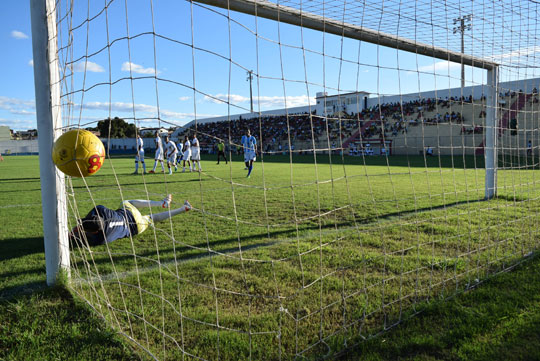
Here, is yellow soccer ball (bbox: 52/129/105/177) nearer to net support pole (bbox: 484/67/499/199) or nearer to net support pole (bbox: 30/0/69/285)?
net support pole (bbox: 30/0/69/285)

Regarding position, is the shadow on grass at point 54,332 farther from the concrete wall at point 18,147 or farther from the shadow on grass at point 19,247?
the concrete wall at point 18,147

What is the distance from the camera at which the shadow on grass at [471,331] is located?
214 cm

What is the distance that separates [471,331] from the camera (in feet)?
7.77

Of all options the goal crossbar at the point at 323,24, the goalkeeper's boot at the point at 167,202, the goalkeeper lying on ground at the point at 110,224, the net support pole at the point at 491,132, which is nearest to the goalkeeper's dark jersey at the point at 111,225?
the goalkeeper lying on ground at the point at 110,224

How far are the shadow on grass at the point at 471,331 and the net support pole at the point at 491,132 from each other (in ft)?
14.5

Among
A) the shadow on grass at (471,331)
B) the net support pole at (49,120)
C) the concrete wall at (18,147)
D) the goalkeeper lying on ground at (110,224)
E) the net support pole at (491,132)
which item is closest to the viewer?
the shadow on grass at (471,331)

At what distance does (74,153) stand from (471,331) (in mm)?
3229

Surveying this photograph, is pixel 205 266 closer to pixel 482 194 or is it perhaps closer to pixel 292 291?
pixel 292 291

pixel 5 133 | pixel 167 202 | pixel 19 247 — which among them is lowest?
pixel 19 247

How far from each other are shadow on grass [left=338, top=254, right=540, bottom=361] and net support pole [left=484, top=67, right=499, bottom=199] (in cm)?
441

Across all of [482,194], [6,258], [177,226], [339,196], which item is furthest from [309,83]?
[482,194]

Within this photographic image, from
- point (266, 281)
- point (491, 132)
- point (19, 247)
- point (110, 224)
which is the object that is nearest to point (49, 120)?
point (110, 224)

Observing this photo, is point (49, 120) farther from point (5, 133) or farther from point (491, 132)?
point (5, 133)

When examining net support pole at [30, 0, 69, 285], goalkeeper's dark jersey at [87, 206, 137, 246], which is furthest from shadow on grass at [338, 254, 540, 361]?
goalkeeper's dark jersey at [87, 206, 137, 246]
